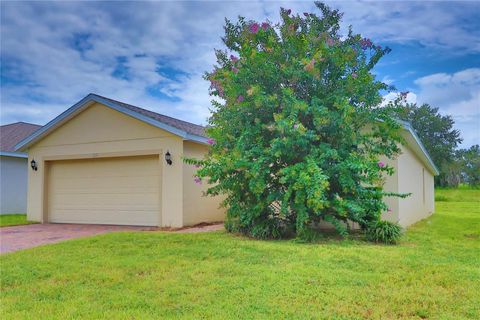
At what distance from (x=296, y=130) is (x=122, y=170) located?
20.7 ft

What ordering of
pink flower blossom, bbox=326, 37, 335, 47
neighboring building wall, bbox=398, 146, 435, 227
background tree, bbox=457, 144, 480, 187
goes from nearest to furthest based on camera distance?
pink flower blossom, bbox=326, 37, 335, 47 < neighboring building wall, bbox=398, 146, 435, 227 < background tree, bbox=457, 144, 480, 187

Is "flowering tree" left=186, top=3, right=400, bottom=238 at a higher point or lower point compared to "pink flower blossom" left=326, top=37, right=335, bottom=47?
lower

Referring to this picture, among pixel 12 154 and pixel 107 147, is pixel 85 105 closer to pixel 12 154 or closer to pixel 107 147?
pixel 107 147

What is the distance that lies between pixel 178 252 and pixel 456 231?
24.7 feet

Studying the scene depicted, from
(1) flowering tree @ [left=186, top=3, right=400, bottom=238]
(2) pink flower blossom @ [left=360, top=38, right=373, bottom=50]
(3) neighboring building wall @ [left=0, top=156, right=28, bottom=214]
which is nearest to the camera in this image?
(1) flowering tree @ [left=186, top=3, right=400, bottom=238]

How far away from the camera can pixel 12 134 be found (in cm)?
1697

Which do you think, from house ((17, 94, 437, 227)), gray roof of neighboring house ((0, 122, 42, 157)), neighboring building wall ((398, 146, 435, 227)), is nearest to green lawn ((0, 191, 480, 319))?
neighboring building wall ((398, 146, 435, 227))

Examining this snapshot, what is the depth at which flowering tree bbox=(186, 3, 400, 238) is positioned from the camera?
7.14 meters

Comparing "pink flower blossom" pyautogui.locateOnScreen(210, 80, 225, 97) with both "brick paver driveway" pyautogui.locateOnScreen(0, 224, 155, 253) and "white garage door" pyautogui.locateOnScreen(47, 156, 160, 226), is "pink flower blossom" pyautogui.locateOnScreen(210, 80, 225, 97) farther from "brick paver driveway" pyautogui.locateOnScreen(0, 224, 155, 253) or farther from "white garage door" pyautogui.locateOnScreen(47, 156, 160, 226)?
"brick paver driveway" pyautogui.locateOnScreen(0, 224, 155, 253)

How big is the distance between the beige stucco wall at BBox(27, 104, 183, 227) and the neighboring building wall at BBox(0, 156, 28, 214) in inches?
147

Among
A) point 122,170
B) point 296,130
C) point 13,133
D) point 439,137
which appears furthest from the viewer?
point 439,137

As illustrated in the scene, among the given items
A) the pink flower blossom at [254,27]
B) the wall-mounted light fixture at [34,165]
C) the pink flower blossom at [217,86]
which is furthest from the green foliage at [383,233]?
the wall-mounted light fixture at [34,165]

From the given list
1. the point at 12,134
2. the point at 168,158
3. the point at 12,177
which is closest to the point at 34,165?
the point at 12,177

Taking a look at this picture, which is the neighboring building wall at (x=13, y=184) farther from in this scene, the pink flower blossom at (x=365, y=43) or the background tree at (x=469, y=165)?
the background tree at (x=469, y=165)
